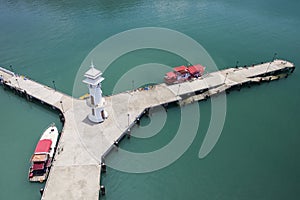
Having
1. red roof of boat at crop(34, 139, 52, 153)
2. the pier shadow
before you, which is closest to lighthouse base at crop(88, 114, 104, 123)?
the pier shadow

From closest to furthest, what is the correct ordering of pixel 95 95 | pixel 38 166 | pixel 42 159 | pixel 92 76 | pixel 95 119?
pixel 38 166
pixel 42 159
pixel 92 76
pixel 95 95
pixel 95 119

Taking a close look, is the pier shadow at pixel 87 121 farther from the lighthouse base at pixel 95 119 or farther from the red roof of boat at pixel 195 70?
the red roof of boat at pixel 195 70

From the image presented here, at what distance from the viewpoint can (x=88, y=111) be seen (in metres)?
38.3

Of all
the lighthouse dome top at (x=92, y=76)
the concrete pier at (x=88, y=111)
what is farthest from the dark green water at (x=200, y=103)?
the lighthouse dome top at (x=92, y=76)

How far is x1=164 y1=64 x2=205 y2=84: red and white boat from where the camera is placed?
149 feet

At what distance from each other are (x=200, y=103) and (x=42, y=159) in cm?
2851

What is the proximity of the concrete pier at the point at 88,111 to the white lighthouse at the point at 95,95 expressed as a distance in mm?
1176

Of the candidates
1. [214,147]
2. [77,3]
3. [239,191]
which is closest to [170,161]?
[214,147]

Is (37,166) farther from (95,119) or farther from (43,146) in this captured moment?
(95,119)

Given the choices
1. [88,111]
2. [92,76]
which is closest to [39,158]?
[88,111]

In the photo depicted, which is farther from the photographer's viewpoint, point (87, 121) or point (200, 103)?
point (200, 103)

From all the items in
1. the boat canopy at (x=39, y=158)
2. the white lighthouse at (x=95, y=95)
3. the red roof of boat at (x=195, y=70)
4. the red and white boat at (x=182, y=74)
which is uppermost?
the red roof of boat at (x=195, y=70)

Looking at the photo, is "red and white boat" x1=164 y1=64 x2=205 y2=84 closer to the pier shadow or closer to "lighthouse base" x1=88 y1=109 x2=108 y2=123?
"lighthouse base" x1=88 y1=109 x2=108 y2=123

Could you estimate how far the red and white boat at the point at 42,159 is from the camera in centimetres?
3038
